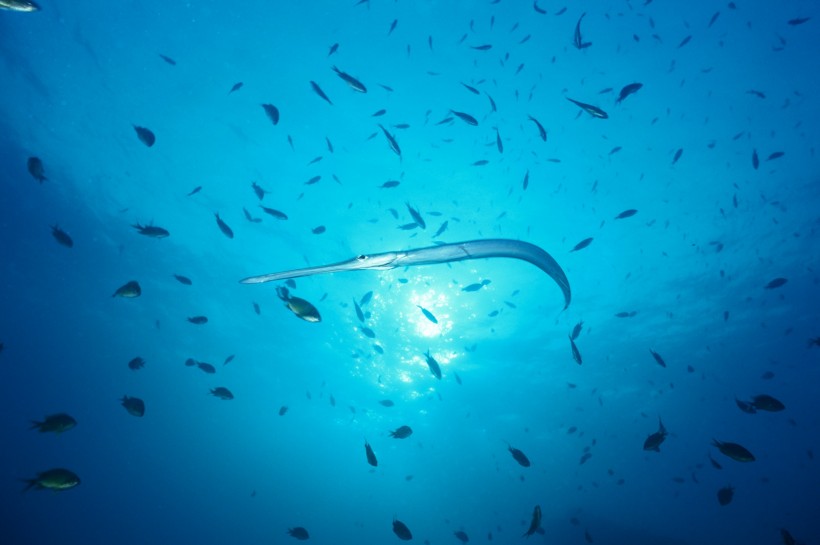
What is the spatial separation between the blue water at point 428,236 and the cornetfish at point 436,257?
11.8ft

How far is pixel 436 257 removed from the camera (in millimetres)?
5297

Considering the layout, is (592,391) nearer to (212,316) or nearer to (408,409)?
(408,409)

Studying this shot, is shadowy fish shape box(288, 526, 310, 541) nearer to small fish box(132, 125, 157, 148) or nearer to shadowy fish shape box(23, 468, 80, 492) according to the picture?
shadowy fish shape box(23, 468, 80, 492)

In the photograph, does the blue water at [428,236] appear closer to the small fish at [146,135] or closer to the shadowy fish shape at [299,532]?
the small fish at [146,135]

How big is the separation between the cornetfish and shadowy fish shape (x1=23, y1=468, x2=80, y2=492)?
4.20 meters

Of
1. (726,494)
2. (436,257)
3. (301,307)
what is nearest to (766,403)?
(726,494)

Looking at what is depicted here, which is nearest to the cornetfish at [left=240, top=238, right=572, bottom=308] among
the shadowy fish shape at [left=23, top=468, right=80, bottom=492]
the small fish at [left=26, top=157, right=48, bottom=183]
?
the shadowy fish shape at [left=23, top=468, right=80, bottom=492]

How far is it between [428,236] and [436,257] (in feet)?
31.8

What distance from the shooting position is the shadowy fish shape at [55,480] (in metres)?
5.21

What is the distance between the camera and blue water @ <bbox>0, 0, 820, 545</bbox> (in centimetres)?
1102

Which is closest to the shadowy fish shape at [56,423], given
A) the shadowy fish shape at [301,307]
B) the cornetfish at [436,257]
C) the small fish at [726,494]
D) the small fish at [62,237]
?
the small fish at [62,237]

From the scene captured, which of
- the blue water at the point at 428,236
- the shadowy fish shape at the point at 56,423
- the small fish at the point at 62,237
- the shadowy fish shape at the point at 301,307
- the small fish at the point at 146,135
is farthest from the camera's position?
the blue water at the point at 428,236

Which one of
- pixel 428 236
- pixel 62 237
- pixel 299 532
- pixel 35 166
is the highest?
pixel 35 166

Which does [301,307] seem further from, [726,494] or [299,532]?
[726,494]
